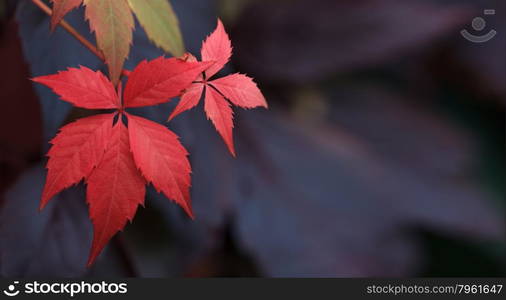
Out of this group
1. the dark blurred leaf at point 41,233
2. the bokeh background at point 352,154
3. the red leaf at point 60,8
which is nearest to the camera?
the red leaf at point 60,8

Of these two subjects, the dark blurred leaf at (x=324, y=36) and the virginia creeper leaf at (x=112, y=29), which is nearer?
the virginia creeper leaf at (x=112, y=29)

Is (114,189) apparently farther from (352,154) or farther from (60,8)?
(352,154)

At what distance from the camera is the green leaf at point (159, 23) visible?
0.93 feet

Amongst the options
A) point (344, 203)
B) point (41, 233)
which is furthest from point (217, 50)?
point (344, 203)

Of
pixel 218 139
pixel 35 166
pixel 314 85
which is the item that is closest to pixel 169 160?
pixel 35 166

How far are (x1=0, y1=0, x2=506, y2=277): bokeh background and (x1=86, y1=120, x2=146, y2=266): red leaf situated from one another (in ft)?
0.73

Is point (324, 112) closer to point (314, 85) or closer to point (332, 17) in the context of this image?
point (314, 85)

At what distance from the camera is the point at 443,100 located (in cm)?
98

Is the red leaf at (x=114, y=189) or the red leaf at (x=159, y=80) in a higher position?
the red leaf at (x=159, y=80)

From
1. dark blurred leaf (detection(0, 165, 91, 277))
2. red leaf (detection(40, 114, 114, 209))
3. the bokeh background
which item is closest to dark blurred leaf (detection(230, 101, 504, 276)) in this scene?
the bokeh background

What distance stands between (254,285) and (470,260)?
0.60 m

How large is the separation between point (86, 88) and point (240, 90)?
0.26 ft

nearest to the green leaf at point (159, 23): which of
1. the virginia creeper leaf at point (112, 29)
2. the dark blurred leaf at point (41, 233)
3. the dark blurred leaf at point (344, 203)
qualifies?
the virginia creeper leaf at point (112, 29)

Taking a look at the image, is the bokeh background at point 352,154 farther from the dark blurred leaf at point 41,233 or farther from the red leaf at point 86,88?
Answer: the red leaf at point 86,88
